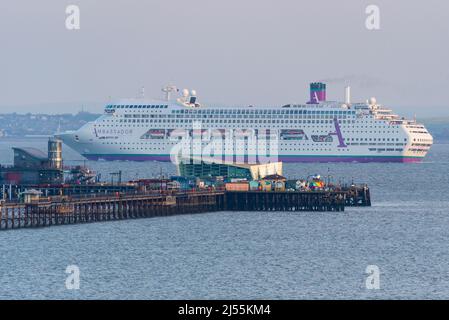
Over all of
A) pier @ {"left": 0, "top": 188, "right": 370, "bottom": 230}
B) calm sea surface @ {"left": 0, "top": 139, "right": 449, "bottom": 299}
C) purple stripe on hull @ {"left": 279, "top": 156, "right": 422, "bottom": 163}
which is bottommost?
calm sea surface @ {"left": 0, "top": 139, "right": 449, "bottom": 299}

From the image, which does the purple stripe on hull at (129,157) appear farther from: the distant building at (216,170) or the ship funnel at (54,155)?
the ship funnel at (54,155)

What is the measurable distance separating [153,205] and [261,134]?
97.8 meters

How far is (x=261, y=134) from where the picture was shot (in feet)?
637

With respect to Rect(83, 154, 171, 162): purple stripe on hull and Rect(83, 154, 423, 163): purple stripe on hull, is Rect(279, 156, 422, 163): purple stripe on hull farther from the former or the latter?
Rect(83, 154, 171, 162): purple stripe on hull

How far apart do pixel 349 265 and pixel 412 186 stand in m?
68.8

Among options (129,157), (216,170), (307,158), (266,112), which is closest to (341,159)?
(307,158)

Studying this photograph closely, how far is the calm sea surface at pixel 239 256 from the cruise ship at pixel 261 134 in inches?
3293

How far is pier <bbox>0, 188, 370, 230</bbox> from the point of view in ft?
280

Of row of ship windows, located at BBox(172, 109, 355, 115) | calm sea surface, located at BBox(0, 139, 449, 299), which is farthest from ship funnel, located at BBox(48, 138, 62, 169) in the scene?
row of ship windows, located at BBox(172, 109, 355, 115)

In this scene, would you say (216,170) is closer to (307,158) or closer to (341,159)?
(341,159)

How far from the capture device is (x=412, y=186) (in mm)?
137250

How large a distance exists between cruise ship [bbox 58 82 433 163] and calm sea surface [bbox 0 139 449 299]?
8364 cm

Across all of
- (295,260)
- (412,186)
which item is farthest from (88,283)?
(412,186)
